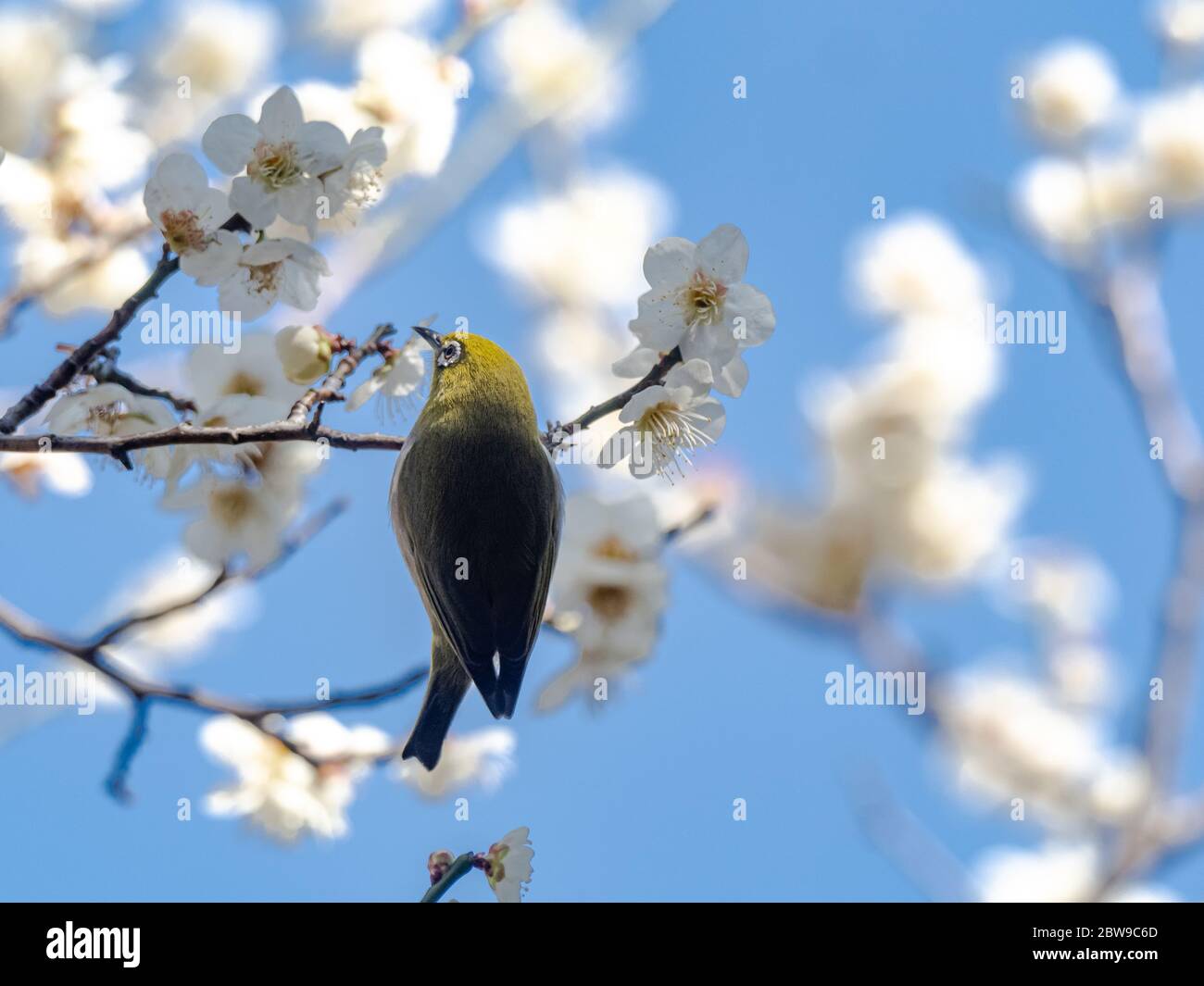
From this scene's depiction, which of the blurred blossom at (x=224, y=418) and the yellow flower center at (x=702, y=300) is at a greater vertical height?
the yellow flower center at (x=702, y=300)

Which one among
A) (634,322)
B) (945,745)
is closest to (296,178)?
(634,322)

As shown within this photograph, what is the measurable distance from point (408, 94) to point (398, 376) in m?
0.54

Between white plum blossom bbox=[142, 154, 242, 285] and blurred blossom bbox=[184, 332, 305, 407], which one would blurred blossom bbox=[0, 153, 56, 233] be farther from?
white plum blossom bbox=[142, 154, 242, 285]

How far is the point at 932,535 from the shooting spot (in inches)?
138

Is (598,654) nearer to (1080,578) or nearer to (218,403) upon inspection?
(218,403)

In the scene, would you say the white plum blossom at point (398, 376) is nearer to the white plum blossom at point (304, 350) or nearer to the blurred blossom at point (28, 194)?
the white plum blossom at point (304, 350)

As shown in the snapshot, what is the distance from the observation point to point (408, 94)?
65.7 inches

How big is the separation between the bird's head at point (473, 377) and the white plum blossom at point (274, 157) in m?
0.21

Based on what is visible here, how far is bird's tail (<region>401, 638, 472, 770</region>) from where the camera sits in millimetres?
1304

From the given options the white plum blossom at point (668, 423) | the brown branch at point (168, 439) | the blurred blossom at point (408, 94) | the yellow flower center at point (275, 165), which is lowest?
the brown branch at point (168, 439)

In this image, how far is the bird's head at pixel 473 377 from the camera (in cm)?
126

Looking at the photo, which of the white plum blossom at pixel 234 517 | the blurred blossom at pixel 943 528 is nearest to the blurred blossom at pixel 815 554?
the blurred blossom at pixel 943 528

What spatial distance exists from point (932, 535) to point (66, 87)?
2614mm

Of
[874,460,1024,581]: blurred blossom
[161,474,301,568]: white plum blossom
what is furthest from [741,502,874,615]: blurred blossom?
[161,474,301,568]: white plum blossom
